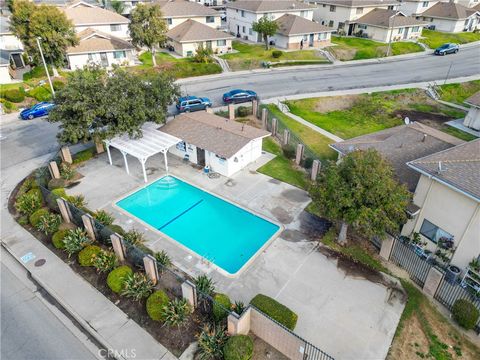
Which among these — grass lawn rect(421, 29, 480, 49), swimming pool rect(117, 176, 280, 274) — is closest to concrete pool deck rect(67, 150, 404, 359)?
swimming pool rect(117, 176, 280, 274)

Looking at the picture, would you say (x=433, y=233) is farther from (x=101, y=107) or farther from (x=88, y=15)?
(x=88, y=15)

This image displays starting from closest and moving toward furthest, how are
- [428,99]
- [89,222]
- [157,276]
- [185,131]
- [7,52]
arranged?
[157,276]
[89,222]
[185,131]
[428,99]
[7,52]

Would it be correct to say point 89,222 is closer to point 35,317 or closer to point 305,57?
point 35,317

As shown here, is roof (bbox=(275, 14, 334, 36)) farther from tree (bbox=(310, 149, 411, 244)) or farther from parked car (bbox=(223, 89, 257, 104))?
tree (bbox=(310, 149, 411, 244))

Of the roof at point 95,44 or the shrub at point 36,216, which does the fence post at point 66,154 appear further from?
the roof at point 95,44

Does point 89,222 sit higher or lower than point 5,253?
higher

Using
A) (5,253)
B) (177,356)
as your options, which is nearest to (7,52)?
(5,253)
